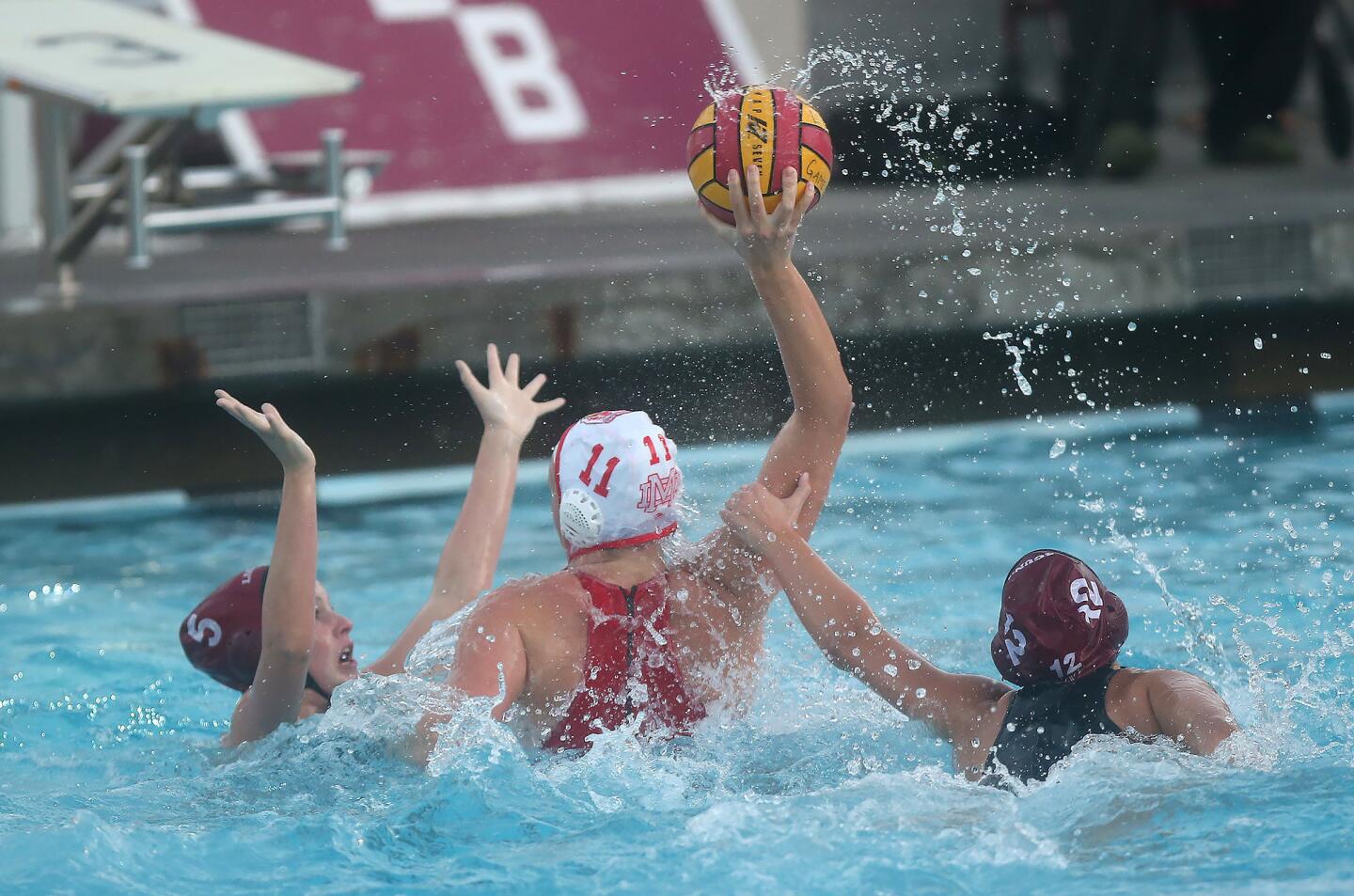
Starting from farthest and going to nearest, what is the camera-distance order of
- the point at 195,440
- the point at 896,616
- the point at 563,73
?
the point at 563,73 < the point at 195,440 < the point at 896,616

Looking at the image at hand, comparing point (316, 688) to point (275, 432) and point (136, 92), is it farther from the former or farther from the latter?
point (136, 92)

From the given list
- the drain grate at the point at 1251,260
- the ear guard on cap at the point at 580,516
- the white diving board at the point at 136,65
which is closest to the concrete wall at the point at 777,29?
the white diving board at the point at 136,65

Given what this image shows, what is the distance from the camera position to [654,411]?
22.6ft

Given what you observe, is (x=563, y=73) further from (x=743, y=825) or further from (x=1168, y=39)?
(x=743, y=825)

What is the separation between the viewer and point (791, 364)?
3.07 meters

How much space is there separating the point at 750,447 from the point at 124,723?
328 centimetres

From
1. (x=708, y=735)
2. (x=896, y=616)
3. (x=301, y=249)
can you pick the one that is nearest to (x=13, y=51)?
(x=301, y=249)

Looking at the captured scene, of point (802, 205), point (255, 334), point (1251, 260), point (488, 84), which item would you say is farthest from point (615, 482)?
point (488, 84)

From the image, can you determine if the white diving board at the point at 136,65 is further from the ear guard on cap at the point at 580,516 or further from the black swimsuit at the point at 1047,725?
the black swimsuit at the point at 1047,725

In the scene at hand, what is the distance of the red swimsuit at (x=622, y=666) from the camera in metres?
3.15

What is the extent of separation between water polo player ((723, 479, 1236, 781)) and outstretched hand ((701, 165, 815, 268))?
20.1 inches

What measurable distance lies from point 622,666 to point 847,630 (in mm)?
440

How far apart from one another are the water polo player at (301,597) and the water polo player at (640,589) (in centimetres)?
39

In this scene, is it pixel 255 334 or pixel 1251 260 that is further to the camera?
pixel 1251 260
